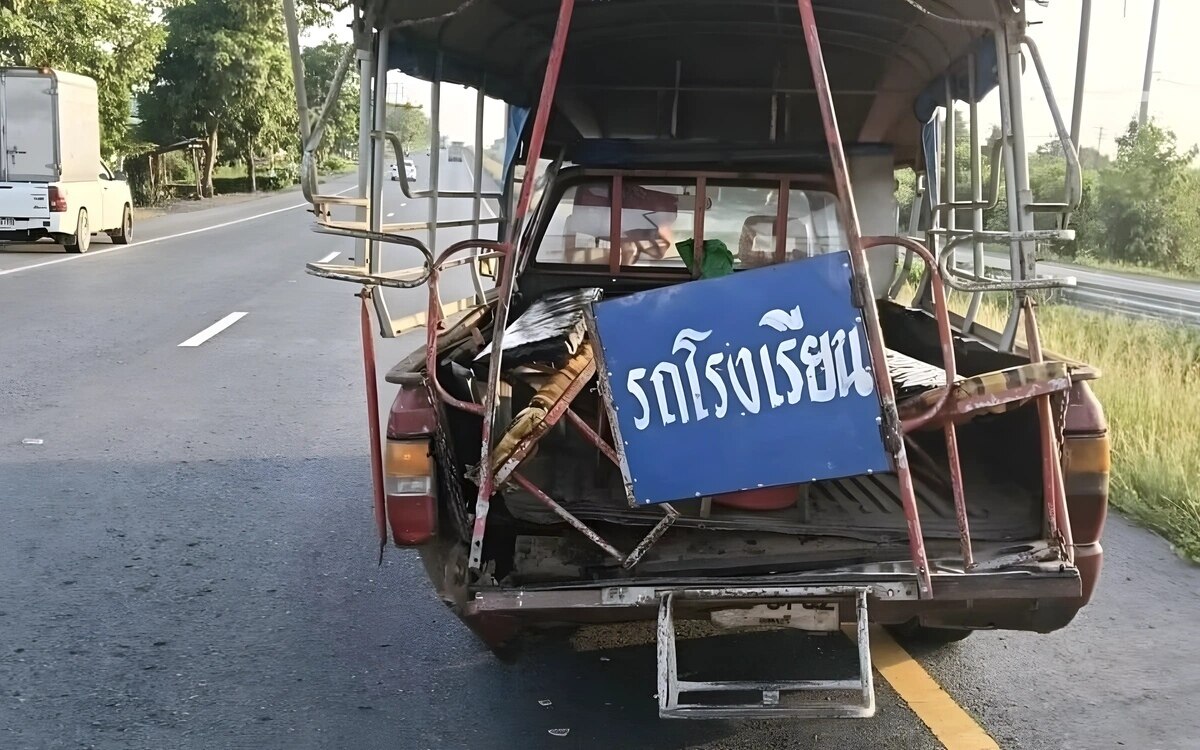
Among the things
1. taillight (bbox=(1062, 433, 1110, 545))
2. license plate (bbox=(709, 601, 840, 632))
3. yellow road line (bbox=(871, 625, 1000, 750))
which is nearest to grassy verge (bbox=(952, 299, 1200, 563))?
yellow road line (bbox=(871, 625, 1000, 750))

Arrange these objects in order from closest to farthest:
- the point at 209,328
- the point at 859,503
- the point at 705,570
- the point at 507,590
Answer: the point at 507,590, the point at 705,570, the point at 859,503, the point at 209,328

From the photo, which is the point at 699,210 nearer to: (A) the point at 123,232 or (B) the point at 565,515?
(B) the point at 565,515

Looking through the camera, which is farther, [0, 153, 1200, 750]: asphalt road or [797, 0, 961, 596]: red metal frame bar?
[0, 153, 1200, 750]: asphalt road

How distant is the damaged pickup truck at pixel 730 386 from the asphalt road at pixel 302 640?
1.11 ft

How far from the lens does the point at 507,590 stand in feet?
11.5

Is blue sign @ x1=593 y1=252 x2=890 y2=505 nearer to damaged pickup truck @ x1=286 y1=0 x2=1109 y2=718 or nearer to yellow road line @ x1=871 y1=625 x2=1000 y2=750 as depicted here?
damaged pickup truck @ x1=286 y1=0 x2=1109 y2=718

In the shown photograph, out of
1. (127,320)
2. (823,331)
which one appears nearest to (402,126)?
(823,331)

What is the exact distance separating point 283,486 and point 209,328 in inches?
228

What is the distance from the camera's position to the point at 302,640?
4.56 meters

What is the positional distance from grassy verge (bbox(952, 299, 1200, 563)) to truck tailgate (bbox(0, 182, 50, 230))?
15256 mm

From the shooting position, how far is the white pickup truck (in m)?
19.5

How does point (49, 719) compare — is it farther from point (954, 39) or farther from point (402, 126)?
point (954, 39)

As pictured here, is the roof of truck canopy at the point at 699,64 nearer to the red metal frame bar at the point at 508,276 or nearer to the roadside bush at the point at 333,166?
the red metal frame bar at the point at 508,276

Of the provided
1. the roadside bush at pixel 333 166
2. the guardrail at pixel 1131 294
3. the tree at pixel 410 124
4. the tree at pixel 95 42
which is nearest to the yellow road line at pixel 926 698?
the tree at pixel 410 124
